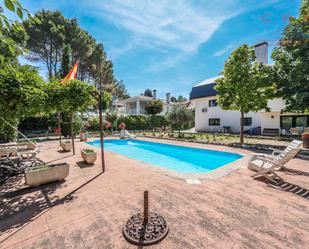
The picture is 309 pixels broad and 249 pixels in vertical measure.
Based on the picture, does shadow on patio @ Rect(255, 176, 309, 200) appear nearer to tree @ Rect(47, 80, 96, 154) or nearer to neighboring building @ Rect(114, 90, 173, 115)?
tree @ Rect(47, 80, 96, 154)

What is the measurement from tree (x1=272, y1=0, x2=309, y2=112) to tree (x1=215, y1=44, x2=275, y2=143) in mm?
758

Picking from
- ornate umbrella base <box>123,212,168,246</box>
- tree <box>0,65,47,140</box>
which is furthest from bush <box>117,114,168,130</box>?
ornate umbrella base <box>123,212,168,246</box>

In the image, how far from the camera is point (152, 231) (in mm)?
2709

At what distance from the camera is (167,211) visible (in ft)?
11.0

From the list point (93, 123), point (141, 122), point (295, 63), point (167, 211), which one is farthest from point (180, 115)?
point (167, 211)

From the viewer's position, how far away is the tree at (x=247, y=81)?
421 inches

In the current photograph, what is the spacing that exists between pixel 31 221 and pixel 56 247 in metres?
1.09

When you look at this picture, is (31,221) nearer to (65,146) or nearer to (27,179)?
(27,179)

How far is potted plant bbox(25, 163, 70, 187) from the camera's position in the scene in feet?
14.5

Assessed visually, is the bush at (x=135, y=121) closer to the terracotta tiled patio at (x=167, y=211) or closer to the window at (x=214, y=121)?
the window at (x=214, y=121)

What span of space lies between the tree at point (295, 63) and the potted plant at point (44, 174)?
13260 mm

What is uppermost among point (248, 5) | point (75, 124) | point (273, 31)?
point (273, 31)

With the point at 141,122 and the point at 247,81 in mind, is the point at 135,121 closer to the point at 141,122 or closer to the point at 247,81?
the point at 141,122

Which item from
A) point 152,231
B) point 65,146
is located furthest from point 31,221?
point 65,146
